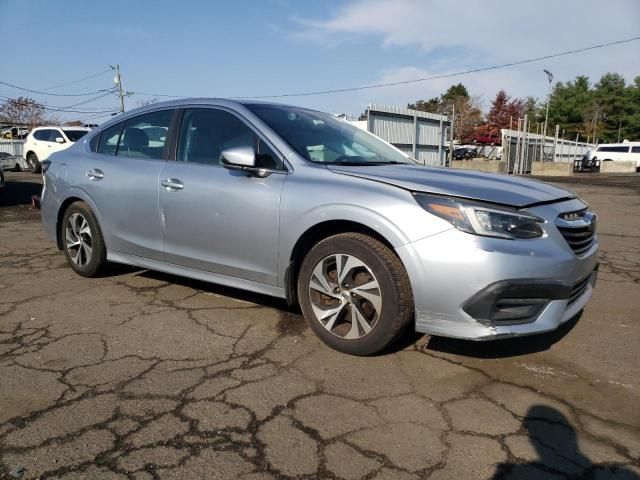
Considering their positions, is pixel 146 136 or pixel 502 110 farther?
pixel 502 110

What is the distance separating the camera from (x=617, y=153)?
32531 mm

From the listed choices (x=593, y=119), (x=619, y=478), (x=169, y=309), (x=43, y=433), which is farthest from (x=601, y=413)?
(x=593, y=119)

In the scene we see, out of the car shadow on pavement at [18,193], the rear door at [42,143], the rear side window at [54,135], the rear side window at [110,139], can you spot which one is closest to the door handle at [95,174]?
the rear side window at [110,139]

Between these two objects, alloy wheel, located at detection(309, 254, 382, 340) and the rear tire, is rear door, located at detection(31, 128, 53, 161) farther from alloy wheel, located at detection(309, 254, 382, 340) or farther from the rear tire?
alloy wheel, located at detection(309, 254, 382, 340)

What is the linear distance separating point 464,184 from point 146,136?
2695mm

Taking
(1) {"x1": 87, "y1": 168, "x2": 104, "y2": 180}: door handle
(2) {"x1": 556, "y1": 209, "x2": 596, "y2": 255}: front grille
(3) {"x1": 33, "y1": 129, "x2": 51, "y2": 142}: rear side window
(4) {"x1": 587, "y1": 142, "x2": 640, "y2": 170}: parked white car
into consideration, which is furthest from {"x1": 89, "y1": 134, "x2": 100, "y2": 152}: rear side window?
(4) {"x1": 587, "y1": 142, "x2": 640, "y2": 170}: parked white car

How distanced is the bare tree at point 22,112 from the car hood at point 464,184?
57.2 metres

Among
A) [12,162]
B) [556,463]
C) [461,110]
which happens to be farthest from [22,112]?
[556,463]

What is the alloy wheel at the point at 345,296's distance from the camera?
2.86 meters

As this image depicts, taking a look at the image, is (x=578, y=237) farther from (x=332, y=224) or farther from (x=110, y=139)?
(x=110, y=139)

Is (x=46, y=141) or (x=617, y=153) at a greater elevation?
(x=617, y=153)

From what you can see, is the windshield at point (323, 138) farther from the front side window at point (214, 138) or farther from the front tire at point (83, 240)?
the front tire at point (83, 240)

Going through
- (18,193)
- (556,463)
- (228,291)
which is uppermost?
(18,193)

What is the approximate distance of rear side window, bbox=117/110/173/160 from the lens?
13.0 feet
